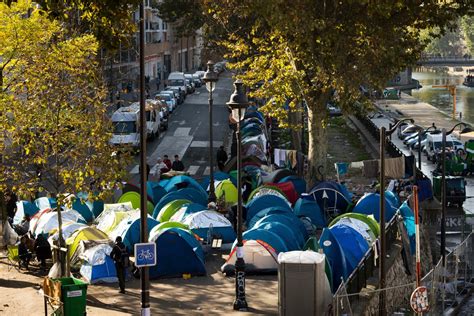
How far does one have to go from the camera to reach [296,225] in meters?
→ 29.0

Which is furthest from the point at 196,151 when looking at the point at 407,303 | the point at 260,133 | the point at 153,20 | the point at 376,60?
the point at 153,20

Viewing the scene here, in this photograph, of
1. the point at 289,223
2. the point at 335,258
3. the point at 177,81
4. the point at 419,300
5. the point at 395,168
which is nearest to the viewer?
the point at 419,300

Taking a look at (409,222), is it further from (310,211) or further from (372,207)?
(310,211)

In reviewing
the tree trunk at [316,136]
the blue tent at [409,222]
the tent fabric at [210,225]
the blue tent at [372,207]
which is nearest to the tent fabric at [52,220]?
the tent fabric at [210,225]

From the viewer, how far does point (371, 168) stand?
42.6 m

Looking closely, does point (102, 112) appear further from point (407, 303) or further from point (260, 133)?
point (260, 133)

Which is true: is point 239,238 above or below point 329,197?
Result: above

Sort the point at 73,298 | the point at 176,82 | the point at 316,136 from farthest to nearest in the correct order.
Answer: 1. the point at 176,82
2. the point at 316,136
3. the point at 73,298

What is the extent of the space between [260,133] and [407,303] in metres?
24.0

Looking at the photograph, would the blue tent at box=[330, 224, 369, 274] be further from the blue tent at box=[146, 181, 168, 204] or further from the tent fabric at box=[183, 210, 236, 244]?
the blue tent at box=[146, 181, 168, 204]

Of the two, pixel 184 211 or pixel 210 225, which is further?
pixel 184 211

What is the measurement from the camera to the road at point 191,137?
50009 mm

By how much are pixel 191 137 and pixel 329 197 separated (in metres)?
24.3

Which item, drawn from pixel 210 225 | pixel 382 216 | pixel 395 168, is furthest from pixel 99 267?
pixel 395 168
